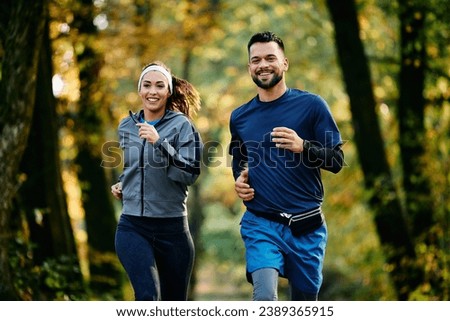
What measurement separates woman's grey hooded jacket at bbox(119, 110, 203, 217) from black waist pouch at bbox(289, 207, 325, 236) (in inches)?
27.6

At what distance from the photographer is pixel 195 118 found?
27.8 ft

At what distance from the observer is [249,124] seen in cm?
579

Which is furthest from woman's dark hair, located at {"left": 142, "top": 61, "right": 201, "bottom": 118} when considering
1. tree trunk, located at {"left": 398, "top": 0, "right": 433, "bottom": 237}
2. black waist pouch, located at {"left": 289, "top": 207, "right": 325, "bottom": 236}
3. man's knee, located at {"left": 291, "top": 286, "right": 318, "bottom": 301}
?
tree trunk, located at {"left": 398, "top": 0, "right": 433, "bottom": 237}

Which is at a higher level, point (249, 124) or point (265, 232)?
point (249, 124)

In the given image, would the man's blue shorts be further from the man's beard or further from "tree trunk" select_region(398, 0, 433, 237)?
"tree trunk" select_region(398, 0, 433, 237)

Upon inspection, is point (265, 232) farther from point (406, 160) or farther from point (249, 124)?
point (406, 160)

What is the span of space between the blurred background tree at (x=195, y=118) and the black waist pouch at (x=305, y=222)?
2.67 metres

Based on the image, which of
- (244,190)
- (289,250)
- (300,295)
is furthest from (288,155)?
(300,295)

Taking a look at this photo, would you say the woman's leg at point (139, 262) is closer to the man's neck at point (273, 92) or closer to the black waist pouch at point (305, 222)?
the black waist pouch at point (305, 222)

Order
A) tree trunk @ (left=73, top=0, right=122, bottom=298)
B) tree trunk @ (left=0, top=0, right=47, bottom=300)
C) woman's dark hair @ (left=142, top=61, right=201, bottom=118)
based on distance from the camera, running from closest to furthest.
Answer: woman's dark hair @ (left=142, top=61, right=201, bottom=118)
tree trunk @ (left=0, top=0, right=47, bottom=300)
tree trunk @ (left=73, top=0, right=122, bottom=298)

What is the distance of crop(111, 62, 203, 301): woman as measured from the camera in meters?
5.59

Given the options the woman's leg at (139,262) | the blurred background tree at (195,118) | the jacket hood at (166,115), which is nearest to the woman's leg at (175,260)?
the woman's leg at (139,262)
